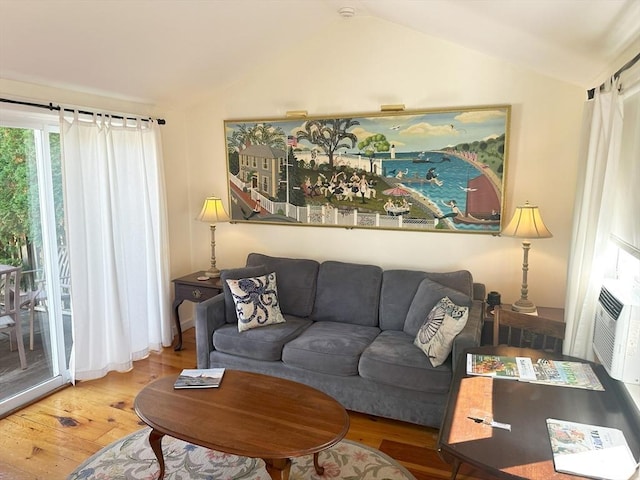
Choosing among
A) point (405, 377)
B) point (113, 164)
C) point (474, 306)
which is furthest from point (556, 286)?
point (113, 164)

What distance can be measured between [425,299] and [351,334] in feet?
1.94

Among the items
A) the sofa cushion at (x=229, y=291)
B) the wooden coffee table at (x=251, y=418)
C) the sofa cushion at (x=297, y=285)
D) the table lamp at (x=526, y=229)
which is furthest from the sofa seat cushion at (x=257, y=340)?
the table lamp at (x=526, y=229)

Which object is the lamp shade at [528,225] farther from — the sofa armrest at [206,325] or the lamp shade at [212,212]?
the lamp shade at [212,212]

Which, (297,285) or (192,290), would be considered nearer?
(297,285)

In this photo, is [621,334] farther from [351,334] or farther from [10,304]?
[10,304]

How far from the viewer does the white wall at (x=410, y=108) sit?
329cm

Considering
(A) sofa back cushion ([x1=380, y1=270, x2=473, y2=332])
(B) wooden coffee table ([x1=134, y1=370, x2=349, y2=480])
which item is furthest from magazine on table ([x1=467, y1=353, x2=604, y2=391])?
(A) sofa back cushion ([x1=380, y1=270, x2=473, y2=332])

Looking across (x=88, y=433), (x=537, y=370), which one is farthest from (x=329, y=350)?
(x=88, y=433)

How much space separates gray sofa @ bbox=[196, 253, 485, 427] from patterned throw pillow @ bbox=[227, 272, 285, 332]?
0.24 feet

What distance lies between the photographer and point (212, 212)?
4.10 m

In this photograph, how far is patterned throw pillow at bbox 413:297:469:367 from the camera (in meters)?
2.79

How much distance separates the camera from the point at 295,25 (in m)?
3.56

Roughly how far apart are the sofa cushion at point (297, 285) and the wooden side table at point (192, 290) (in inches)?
20.2

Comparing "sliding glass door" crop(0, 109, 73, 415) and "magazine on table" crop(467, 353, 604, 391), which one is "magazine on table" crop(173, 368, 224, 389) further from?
"sliding glass door" crop(0, 109, 73, 415)
